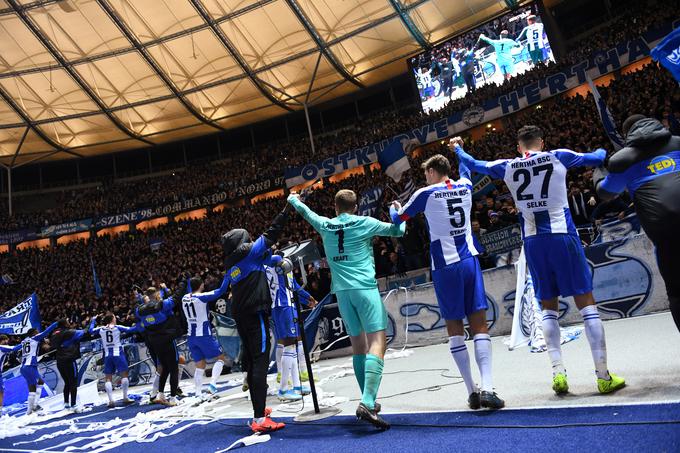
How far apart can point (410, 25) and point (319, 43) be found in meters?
4.81

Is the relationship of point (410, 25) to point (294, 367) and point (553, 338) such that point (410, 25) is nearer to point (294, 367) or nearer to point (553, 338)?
point (294, 367)

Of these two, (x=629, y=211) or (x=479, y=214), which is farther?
(x=479, y=214)

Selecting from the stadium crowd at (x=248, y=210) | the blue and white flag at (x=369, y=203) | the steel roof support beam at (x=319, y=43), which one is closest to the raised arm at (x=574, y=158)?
the stadium crowd at (x=248, y=210)

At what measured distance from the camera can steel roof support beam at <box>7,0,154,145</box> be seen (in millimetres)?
22311

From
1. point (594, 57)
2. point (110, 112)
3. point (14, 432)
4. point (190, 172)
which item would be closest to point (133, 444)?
point (14, 432)

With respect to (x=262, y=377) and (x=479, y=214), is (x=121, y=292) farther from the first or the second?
(x=262, y=377)

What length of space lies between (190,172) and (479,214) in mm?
25423

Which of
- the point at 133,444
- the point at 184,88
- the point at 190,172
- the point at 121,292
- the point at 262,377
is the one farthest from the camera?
the point at 190,172

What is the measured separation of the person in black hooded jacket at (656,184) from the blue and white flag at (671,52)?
2.74 ft

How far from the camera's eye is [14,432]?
8.27 m

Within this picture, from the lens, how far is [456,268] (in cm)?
418

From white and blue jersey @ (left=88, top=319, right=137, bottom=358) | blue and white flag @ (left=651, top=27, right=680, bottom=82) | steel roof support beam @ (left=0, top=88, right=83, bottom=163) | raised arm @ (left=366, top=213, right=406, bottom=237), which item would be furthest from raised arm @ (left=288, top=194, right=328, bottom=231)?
steel roof support beam @ (left=0, top=88, right=83, bottom=163)

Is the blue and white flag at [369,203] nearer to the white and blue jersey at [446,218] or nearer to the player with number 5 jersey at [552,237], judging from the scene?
the white and blue jersey at [446,218]

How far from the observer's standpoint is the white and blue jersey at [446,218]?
425cm
